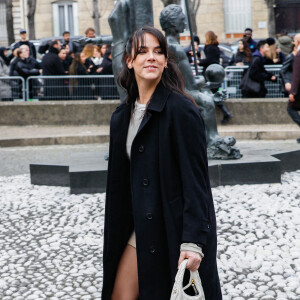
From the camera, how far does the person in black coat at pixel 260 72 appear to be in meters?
13.5

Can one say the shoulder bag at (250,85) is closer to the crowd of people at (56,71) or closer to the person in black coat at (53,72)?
the crowd of people at (56,71)

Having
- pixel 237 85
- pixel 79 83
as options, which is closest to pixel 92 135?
pixel 79 83

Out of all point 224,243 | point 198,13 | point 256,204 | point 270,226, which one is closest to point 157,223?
point 224,243

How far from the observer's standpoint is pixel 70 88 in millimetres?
14266

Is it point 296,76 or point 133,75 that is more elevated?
point 133,75

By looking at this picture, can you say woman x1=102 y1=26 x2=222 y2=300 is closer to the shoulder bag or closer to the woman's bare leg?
the woman's bare leg

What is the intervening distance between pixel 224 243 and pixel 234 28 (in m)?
35.6

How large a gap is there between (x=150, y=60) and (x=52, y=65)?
1148 centimetres

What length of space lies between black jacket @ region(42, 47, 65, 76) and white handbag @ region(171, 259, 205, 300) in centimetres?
1178

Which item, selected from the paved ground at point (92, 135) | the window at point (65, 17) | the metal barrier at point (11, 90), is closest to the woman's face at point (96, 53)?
the metal barrier at point (11, 90)

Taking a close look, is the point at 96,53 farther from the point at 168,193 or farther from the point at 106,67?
the point at 168,193

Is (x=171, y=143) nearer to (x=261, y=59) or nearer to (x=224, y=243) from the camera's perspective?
(x=224, y=243)

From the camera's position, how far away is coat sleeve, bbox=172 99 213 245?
283 centimetres

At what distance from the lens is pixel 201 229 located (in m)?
2.84
